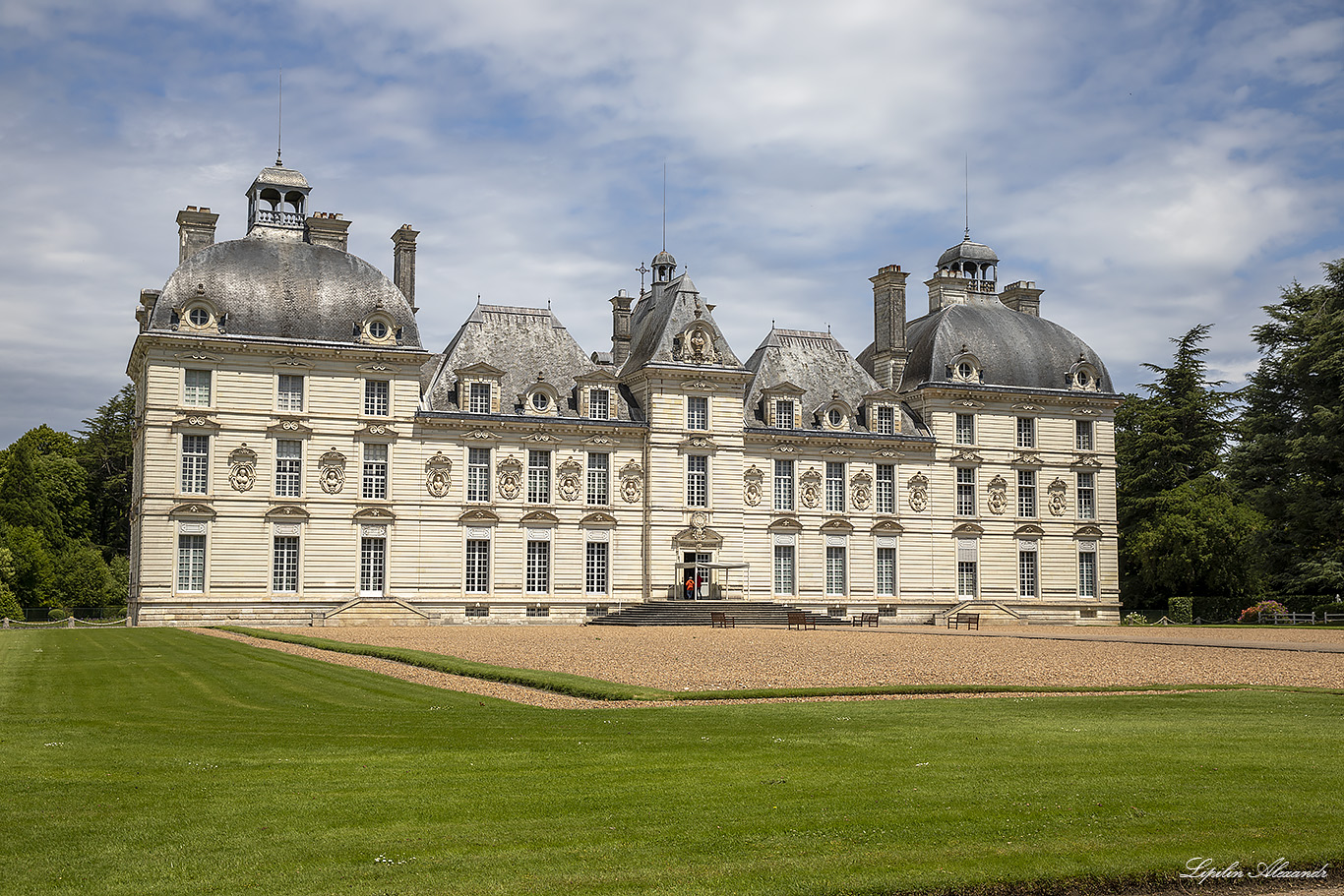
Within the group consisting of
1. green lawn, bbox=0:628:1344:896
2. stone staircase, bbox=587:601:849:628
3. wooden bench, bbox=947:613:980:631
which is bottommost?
wooden bench, bbox=947:613:980:631

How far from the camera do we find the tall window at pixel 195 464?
144 ft

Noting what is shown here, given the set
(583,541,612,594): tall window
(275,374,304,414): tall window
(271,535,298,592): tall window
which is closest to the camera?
(271,535,298,592): tall window

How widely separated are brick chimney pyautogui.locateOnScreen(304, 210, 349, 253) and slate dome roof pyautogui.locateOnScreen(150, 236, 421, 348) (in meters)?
1.19

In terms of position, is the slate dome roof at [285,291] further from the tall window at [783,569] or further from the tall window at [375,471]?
the tall window at [783,569]

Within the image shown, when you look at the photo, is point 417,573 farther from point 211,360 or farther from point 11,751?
point 11,751

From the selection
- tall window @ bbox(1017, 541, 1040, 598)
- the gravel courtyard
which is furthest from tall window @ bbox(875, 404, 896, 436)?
the gravel courtyard

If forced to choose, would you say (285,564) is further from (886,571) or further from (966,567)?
(966,567)

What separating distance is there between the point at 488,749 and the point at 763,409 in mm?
40717

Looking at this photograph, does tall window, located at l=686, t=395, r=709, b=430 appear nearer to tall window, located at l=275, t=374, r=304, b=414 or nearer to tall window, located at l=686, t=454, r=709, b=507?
tall window, located at l=686, t=454, r=709, b=507

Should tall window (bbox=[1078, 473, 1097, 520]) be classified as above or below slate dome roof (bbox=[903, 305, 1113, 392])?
below

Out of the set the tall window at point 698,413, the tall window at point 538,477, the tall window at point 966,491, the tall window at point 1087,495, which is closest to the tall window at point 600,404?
the tall window at point 538,477

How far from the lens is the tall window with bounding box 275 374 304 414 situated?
44906 mm

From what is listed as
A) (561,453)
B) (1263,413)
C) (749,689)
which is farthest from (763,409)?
(749,689)

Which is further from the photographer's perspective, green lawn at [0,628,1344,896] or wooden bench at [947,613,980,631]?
wooden bench at [947,613,980,631]
